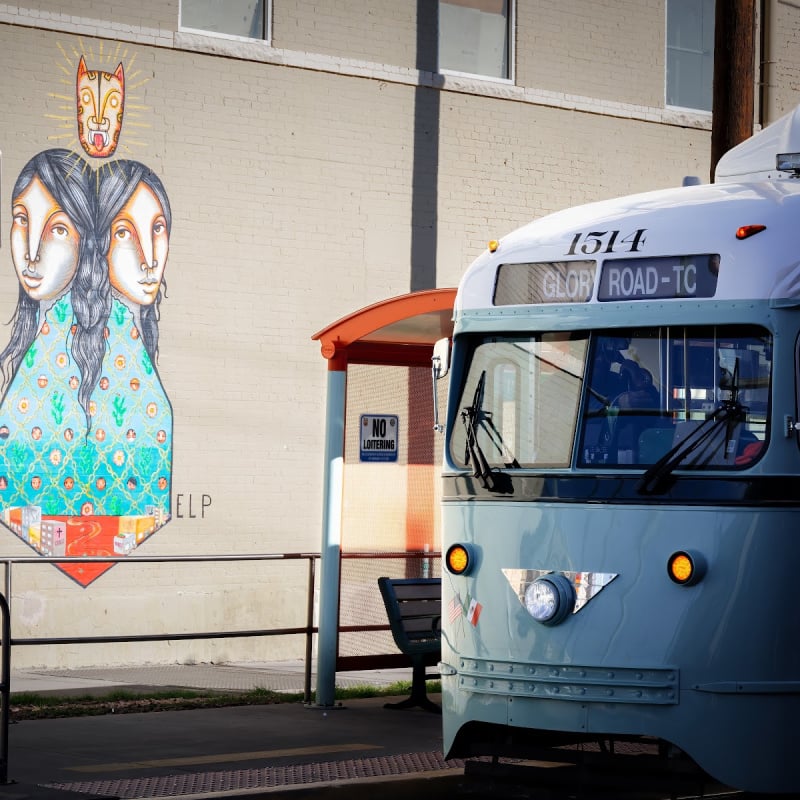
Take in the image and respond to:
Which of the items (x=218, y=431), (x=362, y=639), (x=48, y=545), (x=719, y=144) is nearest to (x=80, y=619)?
(x=48, y=545)

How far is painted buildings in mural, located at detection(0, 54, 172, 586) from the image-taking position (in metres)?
14.5

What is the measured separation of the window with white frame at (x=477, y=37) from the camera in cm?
1709

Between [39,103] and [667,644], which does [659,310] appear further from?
[39,103]

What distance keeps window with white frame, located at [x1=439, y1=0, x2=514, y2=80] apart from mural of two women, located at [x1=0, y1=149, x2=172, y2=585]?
3.83 metres

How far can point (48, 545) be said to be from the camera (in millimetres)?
14477

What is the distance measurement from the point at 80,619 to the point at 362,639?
347 cm

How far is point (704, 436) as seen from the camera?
24.2 feet

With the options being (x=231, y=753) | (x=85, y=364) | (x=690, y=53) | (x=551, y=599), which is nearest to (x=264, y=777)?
(x=231, y=753)

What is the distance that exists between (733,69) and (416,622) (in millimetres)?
5552

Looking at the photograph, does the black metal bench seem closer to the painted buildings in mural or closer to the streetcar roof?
the streetcar roof

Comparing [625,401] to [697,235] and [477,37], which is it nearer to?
[697,235]

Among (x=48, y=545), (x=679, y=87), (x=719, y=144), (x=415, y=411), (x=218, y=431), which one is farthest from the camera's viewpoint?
(x=679, y=87)

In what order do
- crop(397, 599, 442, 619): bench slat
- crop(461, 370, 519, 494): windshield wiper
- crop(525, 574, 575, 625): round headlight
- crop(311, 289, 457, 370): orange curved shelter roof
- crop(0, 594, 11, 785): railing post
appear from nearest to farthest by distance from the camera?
crop(525, 574, 575, 625): round headlight → crop(461, 370, 519, 494): windshield wiper → crop(0, 594, 11, 785): railing post → crop(311, 289, 457, 370): orange curved shelter roof → crop(397, 599, 442, 619): bench slat

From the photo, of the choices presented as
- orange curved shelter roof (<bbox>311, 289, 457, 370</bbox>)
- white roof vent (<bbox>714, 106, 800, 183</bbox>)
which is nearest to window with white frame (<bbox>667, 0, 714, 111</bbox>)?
orange curved shelter roof (<bbox>311, 289, 457, 370</bbox>)
